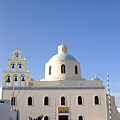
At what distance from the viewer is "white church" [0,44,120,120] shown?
24.1 meters

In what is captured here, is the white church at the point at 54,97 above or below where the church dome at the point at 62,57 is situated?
below

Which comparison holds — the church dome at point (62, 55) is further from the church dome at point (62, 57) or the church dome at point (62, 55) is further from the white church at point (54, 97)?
the white church at point (54, 97)

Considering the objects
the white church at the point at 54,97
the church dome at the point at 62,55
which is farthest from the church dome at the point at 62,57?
the white church at the point at 54,97

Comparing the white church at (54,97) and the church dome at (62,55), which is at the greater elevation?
the church dome at (62,55)

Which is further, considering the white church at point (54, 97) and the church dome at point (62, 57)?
the church dome at point (62, 57)

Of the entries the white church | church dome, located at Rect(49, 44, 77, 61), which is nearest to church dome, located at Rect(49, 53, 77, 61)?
church dome, located at Rect(49, 44, 77, 61)

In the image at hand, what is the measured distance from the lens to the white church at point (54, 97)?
949 inches

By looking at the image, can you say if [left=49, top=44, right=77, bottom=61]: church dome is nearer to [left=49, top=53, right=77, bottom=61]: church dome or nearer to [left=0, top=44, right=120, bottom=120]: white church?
[left=49, top=53, right=77, bottom=61]: church dome

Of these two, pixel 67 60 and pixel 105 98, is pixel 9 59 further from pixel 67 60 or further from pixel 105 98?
Answer: pixel 105 98

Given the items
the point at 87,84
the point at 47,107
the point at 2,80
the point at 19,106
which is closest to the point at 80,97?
the point at 87,84

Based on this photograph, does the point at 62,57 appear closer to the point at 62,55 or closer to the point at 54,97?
the point at 62,55

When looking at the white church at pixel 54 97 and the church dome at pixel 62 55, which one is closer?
the white church at pixel 54 97

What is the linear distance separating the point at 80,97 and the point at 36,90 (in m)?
4.75

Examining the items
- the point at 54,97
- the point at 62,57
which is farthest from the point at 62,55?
the point at 54,97
